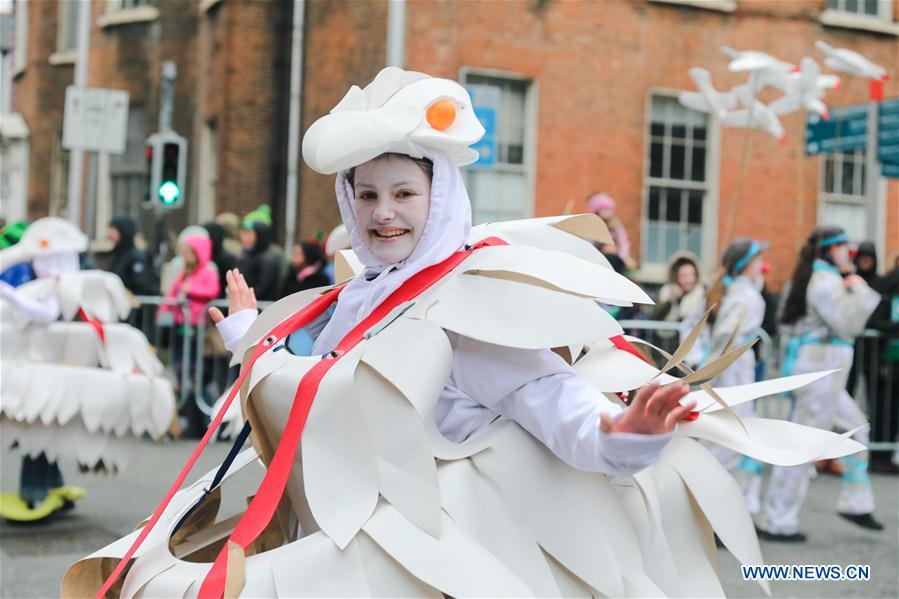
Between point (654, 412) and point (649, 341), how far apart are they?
7580 millimetres

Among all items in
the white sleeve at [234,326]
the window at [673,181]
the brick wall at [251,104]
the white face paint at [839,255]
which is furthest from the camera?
the brick wall at [251,104]

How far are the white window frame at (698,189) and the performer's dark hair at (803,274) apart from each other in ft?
24.4

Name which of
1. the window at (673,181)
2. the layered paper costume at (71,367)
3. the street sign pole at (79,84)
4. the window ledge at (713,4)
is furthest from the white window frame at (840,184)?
the layered paper costume at (71,367)

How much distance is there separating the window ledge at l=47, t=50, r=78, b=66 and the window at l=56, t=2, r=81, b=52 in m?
0.15

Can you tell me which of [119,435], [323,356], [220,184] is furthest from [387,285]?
[220,184]

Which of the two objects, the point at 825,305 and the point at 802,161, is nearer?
the point at 825,305

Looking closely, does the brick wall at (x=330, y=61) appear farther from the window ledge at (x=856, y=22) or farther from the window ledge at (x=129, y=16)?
the window ledge at (x=856, y=22)

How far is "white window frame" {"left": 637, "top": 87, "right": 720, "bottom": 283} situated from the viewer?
15.9 m

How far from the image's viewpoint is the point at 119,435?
22.4ft

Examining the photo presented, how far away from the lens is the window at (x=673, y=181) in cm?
1612

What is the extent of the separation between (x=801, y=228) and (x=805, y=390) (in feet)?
28.8

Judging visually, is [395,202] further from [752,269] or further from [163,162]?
[163,162]

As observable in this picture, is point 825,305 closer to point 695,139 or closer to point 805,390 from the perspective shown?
point 805,390

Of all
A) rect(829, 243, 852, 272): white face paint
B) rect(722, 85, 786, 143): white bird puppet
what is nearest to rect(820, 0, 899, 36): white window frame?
rect(722, 85, 786, 143): white bird puppet
